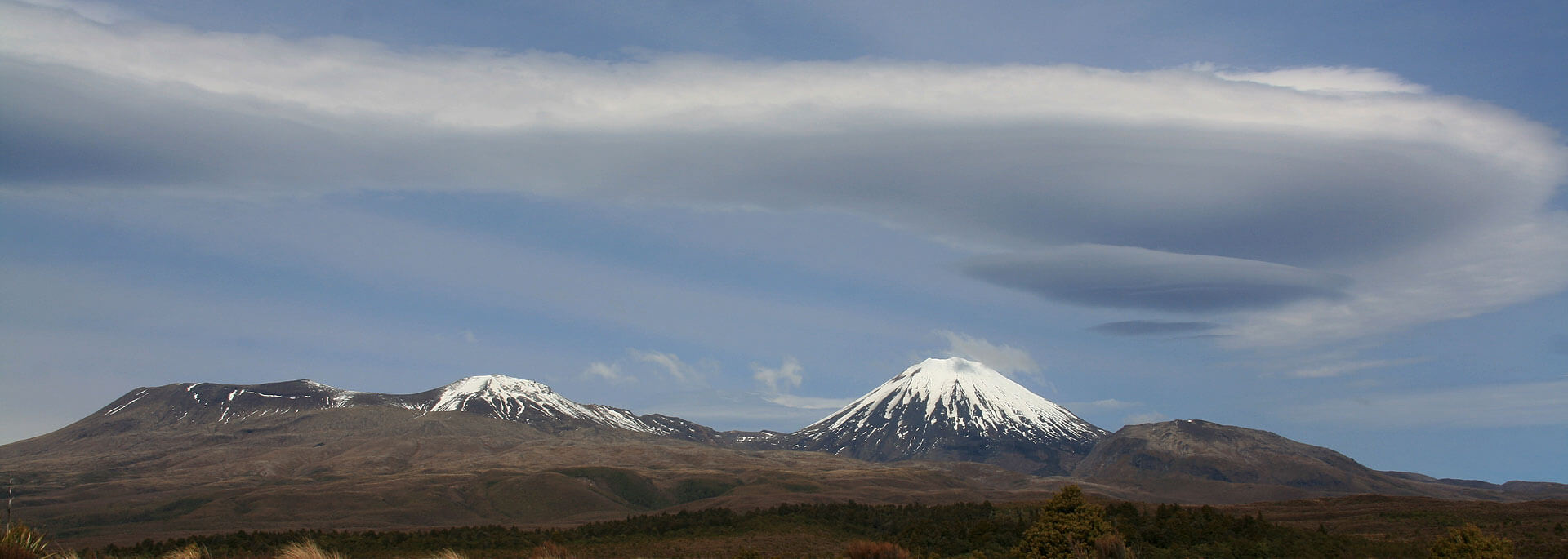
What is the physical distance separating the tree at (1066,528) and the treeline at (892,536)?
1.02m

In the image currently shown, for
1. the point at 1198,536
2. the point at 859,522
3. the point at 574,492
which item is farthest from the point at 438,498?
the point at 1198,536

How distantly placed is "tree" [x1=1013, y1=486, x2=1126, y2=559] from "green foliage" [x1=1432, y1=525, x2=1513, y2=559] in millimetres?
10778

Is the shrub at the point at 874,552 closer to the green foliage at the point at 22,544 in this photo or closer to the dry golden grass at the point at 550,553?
the dry golden grass at the point at 550,553

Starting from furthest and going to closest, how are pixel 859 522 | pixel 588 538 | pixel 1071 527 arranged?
pixel 859 522 → pixel 588 538 → pixel 1071 527

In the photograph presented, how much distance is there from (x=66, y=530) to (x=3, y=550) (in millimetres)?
172383

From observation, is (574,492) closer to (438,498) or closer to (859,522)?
(438,498)

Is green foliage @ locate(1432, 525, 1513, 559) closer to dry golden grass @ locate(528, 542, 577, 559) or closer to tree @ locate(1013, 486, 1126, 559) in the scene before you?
tree @ locate(1013, 486, 1126, 559)

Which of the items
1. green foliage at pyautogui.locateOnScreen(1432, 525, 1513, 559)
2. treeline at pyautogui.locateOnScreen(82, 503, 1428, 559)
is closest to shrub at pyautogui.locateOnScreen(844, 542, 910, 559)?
treeline at pyautogui.locateOnScreen(82, 503, 1428, 559)

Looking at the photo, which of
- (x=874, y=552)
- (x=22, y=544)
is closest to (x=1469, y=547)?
(x=874, y=552)

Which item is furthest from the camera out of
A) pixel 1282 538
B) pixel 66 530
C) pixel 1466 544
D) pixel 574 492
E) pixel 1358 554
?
pixel 574 492

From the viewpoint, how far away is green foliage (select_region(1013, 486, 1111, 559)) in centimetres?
3619

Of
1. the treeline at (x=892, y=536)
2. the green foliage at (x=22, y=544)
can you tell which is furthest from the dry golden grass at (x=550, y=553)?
the treeline at (x=892, y=536)

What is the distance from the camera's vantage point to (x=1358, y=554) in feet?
152

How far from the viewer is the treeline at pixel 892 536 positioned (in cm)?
4925
